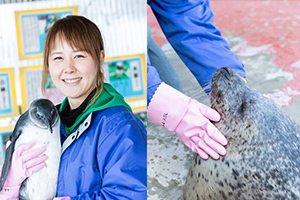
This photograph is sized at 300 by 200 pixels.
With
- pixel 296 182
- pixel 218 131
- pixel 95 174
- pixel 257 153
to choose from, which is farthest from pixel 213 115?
pixel 95 174

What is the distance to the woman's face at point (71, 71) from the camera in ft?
3.90

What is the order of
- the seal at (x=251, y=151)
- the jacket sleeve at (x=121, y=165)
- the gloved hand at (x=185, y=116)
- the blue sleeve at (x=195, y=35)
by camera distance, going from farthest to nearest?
1. the blue sleeve at (x=195, y=35)
2. the gloved hand at (x=185, y=116)
3. the seal at (x=251, y=151)
4. the jacket sleeve at (x=121, y=165)

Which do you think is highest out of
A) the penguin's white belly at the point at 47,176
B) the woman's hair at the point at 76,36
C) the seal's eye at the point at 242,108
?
the woman's hair at the point at 76,36

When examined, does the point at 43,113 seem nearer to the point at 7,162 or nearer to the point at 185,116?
the point at 7,162

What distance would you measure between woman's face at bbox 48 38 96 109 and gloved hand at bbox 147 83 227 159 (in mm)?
344

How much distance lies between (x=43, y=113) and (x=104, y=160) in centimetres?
23

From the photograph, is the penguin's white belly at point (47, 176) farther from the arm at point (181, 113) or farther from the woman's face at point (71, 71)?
the arm at point (181, 113)

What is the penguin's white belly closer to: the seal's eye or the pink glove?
the pink glove

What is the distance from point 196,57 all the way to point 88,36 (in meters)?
0.75

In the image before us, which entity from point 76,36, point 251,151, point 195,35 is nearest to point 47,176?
point 76,36

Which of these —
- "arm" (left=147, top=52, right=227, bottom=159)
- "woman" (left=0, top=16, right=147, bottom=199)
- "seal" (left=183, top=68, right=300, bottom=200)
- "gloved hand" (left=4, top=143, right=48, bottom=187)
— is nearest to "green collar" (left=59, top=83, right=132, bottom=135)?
"woman" (left=0, top=16, right=147, bottom=199)

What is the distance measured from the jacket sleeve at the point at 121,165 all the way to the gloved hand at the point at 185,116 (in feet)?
1.00

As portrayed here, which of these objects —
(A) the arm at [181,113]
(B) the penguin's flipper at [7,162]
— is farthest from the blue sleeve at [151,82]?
(B) the penguin's flipper at [7,162]

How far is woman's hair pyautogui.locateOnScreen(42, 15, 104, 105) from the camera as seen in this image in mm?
1188
